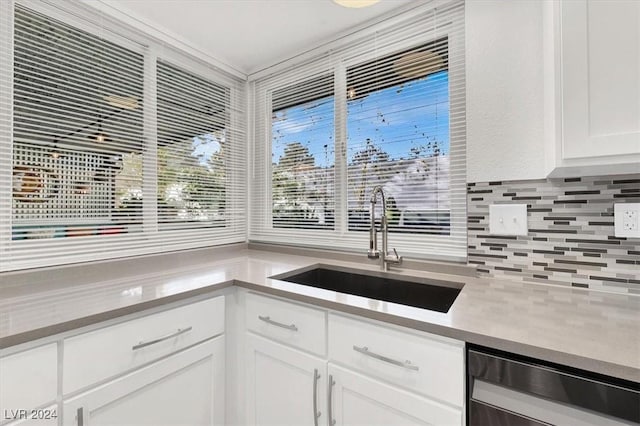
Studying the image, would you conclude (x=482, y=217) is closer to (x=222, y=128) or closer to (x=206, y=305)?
(x=206, y=305)

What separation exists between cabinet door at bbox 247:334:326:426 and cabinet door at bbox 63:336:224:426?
160 millimetres

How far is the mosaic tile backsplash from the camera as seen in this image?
3.41ft

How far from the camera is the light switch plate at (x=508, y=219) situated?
47.6 inches

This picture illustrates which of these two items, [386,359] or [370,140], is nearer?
[386,359]

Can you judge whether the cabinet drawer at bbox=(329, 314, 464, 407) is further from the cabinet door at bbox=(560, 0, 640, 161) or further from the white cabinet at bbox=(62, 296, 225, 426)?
the cabinet door at bbox=(560, 0, 640, 161)

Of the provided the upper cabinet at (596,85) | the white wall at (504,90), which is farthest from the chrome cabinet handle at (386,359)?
the white wall at (504,90)

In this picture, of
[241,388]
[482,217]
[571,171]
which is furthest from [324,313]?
[571,171]

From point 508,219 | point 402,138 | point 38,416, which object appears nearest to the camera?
point 38,416

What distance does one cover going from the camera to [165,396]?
1120mm

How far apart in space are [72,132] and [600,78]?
2.09 m

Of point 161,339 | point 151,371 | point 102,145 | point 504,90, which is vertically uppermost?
point 504,90

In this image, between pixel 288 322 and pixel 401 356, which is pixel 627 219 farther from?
pixel 288 322

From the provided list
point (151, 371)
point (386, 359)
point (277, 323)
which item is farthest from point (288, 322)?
point (151, 371)

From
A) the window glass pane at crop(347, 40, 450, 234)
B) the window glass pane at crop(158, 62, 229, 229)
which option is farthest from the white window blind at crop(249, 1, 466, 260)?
the window glass pane at crop(158, 62, 229, 229)
